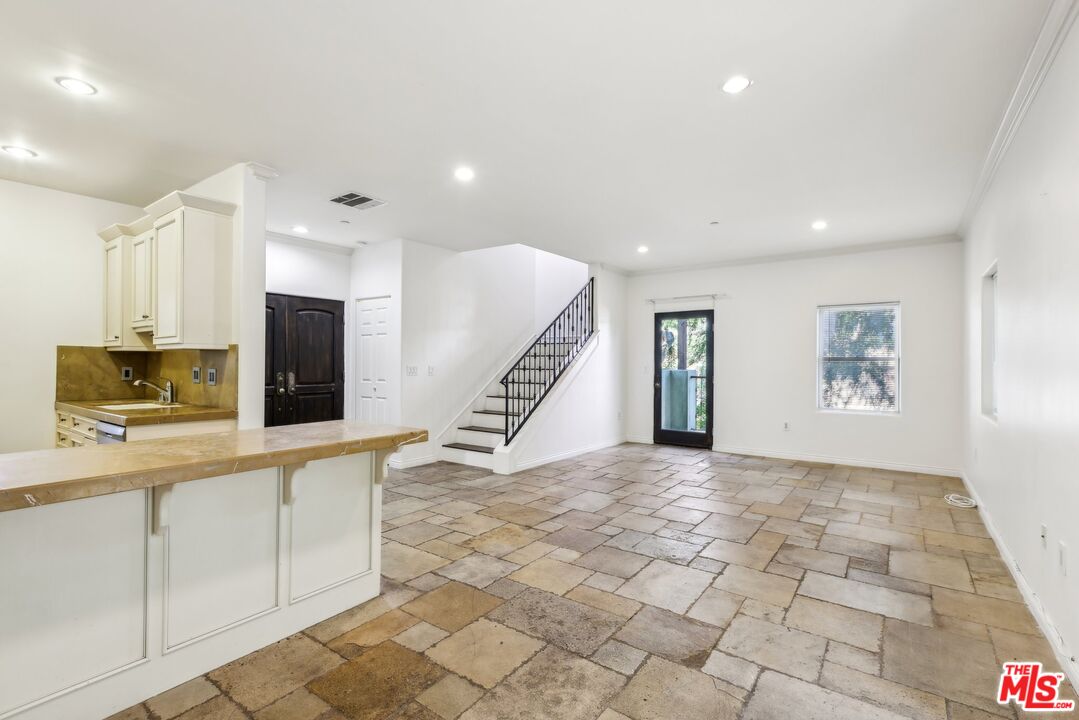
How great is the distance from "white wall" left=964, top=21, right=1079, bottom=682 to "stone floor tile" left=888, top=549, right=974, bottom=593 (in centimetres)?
27

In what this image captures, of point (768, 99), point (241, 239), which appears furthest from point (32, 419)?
point (768, 99)

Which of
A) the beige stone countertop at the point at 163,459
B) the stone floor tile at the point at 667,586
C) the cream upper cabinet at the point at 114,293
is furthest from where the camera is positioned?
the cream upper cabinet at the point at 114,293

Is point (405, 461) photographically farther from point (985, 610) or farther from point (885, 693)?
point (985, 610)

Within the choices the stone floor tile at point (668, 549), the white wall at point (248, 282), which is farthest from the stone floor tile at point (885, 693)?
the white wall at point (248, 282)

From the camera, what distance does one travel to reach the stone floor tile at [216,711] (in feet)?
6.04

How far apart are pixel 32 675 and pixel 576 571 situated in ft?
7.83

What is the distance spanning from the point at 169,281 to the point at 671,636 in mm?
4013

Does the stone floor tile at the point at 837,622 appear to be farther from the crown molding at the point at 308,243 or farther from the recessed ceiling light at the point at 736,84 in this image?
the crown molding at the point at 308,243

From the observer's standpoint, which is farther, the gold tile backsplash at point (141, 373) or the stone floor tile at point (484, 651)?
the gold tile backsplash at point (141, 373)

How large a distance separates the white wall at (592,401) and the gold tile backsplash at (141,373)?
2.99 metres

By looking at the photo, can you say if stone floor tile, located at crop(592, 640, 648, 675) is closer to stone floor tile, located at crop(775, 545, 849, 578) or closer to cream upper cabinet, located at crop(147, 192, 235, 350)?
stone floor tile, located at crop(775, 545, 849, 578)

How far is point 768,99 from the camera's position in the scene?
9.30ft

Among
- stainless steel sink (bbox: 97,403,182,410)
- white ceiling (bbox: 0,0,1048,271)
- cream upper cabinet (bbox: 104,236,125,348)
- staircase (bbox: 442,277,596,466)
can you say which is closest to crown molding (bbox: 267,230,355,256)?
white ceiling (bbox: 0,0,1048,271)

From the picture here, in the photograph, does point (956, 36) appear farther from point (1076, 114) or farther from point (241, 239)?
point (241, 239)
